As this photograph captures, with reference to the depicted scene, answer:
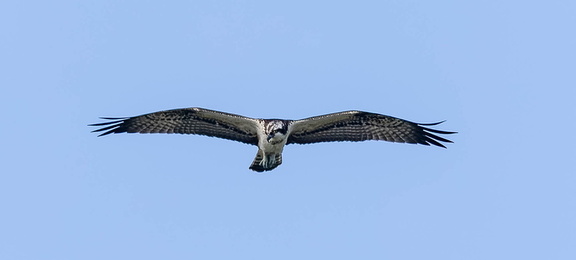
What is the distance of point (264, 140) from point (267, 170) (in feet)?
2.71

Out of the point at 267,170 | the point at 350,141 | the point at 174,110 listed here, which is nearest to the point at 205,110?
the point at 174,110

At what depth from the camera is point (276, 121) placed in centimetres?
1645

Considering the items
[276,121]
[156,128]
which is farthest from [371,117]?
[156,128]

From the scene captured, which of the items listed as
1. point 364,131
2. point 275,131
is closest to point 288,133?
point 275,131

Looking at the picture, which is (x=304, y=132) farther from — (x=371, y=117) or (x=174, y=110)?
(x=174, y=110)

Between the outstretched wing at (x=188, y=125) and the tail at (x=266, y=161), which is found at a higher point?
the outstretched wing at (x=188, y=125)

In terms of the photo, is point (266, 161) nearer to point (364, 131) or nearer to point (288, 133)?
point (288, 133)

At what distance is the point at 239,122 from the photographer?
16938 millimetres

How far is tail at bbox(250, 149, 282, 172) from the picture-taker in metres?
16.8

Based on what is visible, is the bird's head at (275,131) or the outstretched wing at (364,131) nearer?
the bird's head at (275,131)

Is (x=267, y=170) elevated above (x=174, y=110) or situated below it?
below

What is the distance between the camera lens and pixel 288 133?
55.0 feet

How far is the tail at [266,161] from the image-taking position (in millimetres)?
16844

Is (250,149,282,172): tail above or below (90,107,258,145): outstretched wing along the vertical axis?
below
